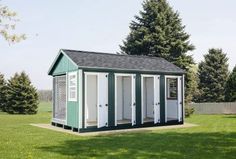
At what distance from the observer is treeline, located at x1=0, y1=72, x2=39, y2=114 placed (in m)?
33.5

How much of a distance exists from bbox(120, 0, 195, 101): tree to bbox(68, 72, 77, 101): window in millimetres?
18355

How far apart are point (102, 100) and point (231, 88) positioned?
1979 cm

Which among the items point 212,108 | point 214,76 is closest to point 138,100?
point 212,108

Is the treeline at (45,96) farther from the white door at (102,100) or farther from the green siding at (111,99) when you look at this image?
the white door at (102,100)

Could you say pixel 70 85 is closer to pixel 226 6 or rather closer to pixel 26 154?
pixel 26 154

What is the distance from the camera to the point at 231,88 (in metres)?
32.2

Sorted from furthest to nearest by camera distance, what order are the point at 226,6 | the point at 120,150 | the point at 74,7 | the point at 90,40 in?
the point at 90,40, the point at 74,7, the point at 226,6, the point at 120,150

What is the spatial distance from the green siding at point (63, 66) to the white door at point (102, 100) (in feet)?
4.63

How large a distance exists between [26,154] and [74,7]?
9646 mm

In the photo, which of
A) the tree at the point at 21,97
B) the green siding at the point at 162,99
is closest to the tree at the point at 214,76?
the tree at the point at 21,97

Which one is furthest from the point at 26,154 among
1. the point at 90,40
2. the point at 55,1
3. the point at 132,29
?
the point at 132,29

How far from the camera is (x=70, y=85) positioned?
1658 cm

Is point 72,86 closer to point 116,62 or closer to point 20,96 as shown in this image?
point 116,62

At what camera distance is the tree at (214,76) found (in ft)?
142
